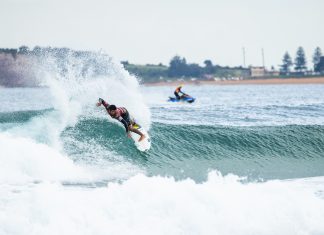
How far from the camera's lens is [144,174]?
13.8m

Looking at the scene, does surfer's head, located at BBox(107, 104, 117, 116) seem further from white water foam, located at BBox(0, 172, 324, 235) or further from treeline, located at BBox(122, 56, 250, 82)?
treeline, located at BBox(122, 56, 250, 82)

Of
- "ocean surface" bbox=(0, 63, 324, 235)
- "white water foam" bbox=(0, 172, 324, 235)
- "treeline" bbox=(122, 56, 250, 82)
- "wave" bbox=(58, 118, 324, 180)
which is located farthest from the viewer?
"treeline" bbox=(122, 56, 250, 82)

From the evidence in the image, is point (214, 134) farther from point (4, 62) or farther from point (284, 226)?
Result: point (4, 62)

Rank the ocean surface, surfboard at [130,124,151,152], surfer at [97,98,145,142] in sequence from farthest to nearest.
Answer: surfboard at [130,124,151,152], surfer at [97,98,145,142], the ocean surface

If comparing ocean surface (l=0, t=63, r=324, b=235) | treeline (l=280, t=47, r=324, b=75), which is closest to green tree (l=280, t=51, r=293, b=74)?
treeline (l=280, t=47, r=324, b=75)

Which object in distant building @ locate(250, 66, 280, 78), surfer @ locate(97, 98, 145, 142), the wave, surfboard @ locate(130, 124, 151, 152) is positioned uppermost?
surfer @ locate(97, 98, 145, 142)

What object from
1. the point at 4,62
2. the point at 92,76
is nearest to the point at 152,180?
the point at 92,76

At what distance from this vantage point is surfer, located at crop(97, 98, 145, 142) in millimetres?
14359

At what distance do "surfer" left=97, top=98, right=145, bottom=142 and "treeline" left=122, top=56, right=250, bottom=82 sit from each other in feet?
410

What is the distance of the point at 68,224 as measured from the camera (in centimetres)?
888

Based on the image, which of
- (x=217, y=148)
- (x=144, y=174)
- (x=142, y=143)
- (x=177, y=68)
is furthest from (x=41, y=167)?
(x=177, y=68)

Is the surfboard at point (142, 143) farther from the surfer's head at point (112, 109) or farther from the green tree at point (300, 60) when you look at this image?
the green tree at point (300, 60)

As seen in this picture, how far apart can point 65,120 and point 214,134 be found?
17.8ft

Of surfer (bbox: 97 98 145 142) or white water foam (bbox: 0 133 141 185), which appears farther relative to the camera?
surfer (bbox: 97 98 145 142)
